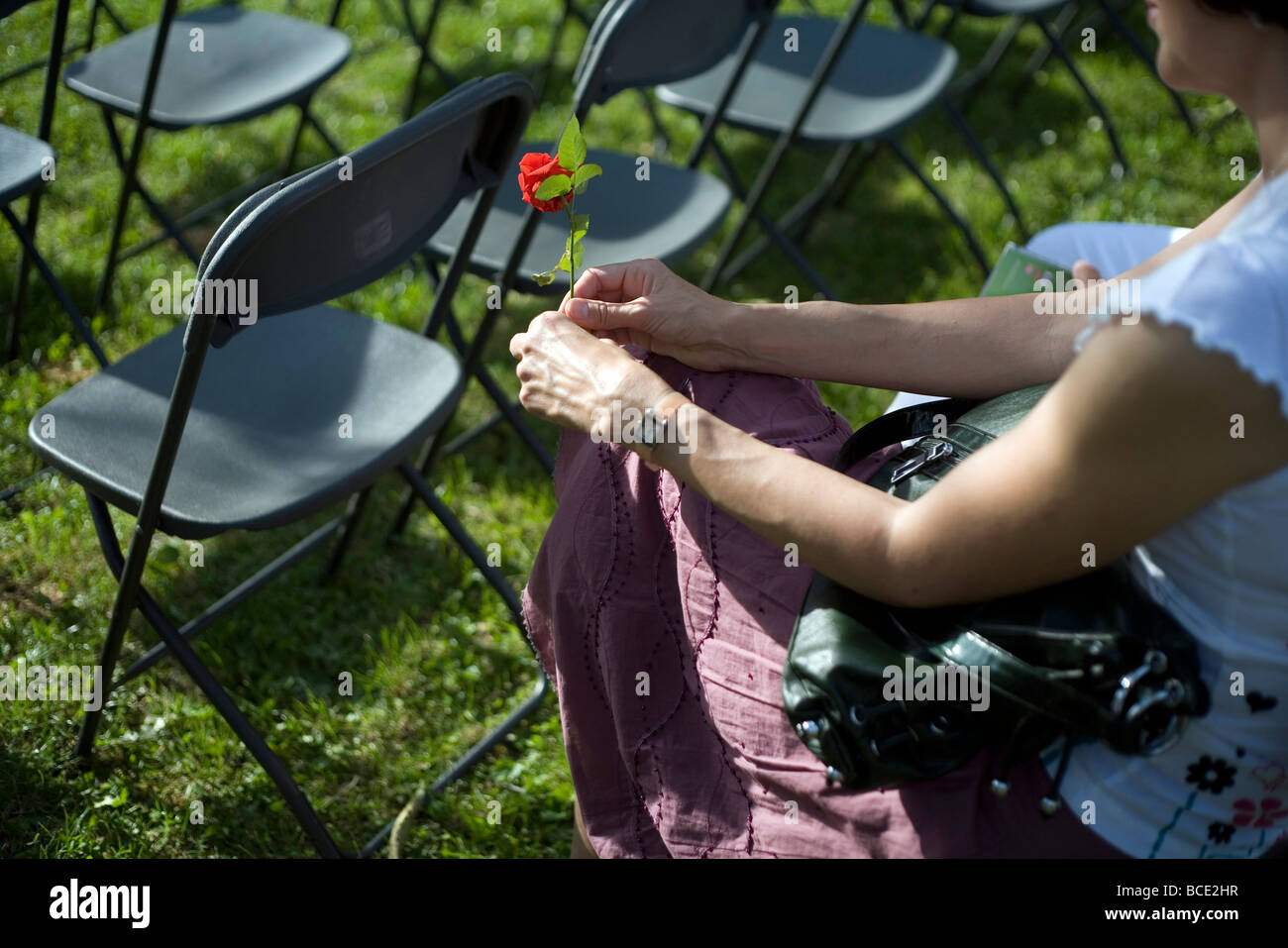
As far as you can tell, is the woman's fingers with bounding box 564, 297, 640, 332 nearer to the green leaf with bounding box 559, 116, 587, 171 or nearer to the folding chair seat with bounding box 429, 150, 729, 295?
the green leaf with bounding box 559, 116, 587, 171

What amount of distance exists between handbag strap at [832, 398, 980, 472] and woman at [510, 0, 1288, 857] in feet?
0.20

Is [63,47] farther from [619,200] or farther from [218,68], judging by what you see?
[619,200]

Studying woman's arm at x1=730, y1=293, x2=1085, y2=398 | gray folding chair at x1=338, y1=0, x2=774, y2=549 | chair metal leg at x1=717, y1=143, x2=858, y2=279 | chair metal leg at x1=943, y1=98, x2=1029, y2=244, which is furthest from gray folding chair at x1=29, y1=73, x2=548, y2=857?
chair metal leg at x1=943, y1=98, x2=1029, y2=244

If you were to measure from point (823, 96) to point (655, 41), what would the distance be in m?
1.02

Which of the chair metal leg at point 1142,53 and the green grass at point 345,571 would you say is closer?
the green grass at point 345,571

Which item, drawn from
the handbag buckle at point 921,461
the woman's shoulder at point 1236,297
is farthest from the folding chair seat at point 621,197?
the woman's shoulder at point 1236,297

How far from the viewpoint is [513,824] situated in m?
2.19

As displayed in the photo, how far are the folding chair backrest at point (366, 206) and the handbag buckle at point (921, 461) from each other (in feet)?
2.62

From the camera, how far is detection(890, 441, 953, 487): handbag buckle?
1.38 m

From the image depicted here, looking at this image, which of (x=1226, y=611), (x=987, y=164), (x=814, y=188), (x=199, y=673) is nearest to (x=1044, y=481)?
(x=1226, y=611)

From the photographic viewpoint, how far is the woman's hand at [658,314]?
1615 mm

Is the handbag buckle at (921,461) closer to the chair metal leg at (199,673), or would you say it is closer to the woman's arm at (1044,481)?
the woman's arm at (1044,481)

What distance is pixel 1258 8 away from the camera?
3.64 feet
